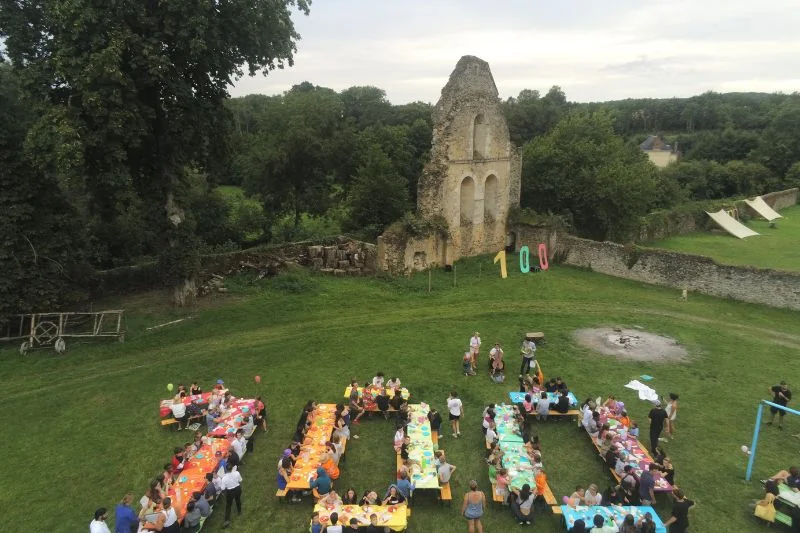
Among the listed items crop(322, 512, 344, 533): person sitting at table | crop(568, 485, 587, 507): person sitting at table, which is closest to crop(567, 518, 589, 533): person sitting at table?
crop(568, 485, 587, 507): person sitting at table

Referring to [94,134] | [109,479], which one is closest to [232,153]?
[94,134]

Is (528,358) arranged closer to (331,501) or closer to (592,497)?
(592,497)

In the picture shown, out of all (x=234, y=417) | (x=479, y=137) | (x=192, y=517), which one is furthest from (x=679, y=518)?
(x=479, y=137)

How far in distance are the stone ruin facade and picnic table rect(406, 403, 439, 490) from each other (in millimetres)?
12557

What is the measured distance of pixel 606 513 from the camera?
9820mm

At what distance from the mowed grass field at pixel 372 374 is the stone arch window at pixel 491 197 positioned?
463 cm

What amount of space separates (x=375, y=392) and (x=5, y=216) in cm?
1378

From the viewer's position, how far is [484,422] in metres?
12.7

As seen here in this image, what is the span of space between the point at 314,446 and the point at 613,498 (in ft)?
21.1

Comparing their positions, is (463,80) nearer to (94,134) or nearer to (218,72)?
(218,72)

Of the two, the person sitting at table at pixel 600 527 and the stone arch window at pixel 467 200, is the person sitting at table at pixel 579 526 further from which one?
the stone arch window at pixel 467 200

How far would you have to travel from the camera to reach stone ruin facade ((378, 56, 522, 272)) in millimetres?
25859

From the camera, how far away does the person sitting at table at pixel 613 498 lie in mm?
10352

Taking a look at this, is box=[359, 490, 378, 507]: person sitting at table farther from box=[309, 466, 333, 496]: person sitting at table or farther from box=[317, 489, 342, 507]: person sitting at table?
box=[309, 466, 333, 496]: person sitting at table
